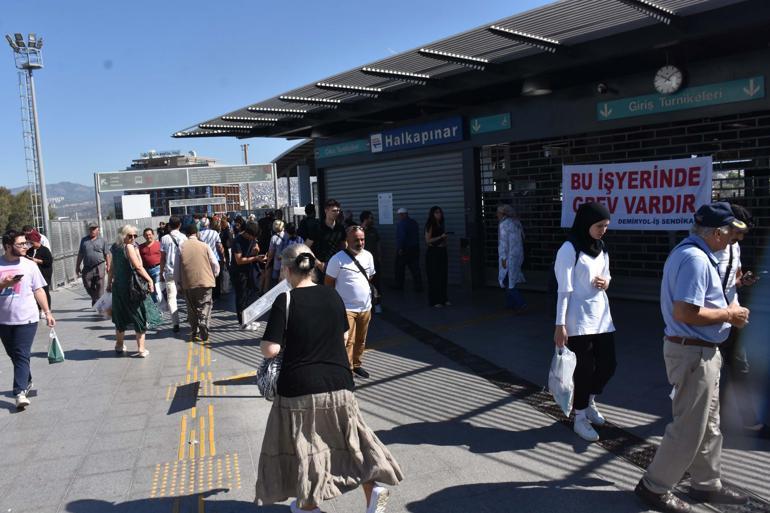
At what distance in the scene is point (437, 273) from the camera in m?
11.1

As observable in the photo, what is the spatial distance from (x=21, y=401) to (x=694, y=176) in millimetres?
8666

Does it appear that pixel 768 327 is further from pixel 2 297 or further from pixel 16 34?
pixel 16 34

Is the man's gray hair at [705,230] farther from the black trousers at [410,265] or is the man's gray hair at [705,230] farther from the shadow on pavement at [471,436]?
the black trousers at [410,265]

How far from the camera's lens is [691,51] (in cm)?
876

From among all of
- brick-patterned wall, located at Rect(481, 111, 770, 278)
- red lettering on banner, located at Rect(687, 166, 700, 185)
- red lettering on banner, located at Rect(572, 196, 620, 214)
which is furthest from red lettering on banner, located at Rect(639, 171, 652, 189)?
brick-patterned wall, located at Rect(481, 111, 770, 278)

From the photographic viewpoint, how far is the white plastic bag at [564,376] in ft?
15.6

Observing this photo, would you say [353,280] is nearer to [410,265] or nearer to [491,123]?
[410,265]

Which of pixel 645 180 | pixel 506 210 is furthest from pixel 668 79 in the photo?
pixel 506 210

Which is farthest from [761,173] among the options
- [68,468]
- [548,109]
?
[68,468]

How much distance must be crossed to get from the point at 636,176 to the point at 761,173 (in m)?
1.61

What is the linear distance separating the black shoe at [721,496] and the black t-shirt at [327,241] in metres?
4.82

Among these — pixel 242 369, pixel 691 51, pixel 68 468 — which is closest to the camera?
pixel 68 468

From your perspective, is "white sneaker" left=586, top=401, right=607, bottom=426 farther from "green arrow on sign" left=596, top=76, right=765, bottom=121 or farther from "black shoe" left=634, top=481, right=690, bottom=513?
"green arrow on sign" left=596, top=76, right=765, bottom=121

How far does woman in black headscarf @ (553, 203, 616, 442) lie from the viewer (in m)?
4.80
